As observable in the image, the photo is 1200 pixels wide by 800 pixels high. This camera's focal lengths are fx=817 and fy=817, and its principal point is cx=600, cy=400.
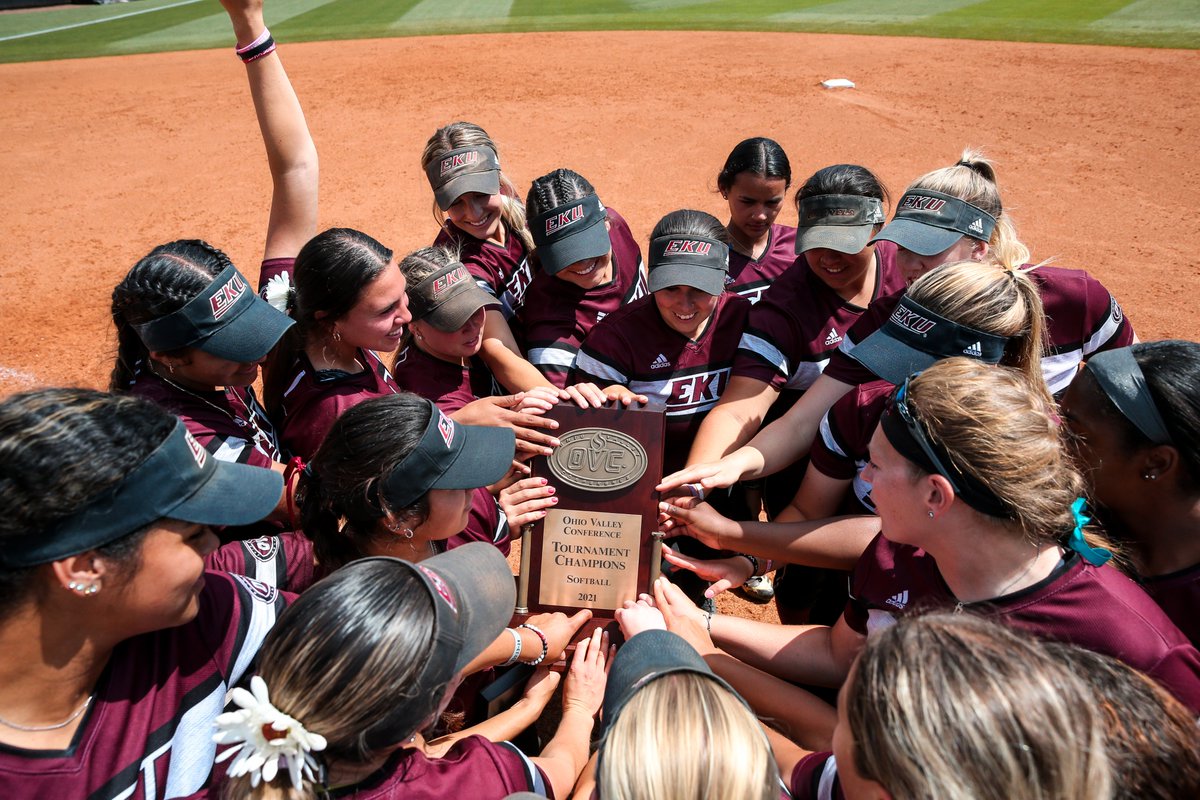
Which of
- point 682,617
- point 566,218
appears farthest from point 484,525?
point 566,218

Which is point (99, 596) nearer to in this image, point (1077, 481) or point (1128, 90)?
point (1077, 481)

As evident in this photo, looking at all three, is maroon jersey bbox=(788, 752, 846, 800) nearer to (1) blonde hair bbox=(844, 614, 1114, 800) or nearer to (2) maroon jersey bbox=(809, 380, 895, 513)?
(1) blonde hair bbox=(844, 614, 1114, 800)

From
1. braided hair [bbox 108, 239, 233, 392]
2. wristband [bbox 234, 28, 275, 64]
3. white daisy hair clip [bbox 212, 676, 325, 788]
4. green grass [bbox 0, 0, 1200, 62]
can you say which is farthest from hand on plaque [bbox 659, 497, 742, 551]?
green grass [bbox 0, 0, 1200, 62]

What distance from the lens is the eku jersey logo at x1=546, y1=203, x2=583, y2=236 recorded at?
4.28 meters

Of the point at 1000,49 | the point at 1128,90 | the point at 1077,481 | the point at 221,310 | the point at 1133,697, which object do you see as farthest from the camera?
the point at 1000,49

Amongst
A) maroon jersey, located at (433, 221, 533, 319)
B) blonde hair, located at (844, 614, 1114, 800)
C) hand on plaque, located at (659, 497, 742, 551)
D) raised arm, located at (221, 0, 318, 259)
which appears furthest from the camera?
maroon jersey, located at (433, 221, 533, 319)

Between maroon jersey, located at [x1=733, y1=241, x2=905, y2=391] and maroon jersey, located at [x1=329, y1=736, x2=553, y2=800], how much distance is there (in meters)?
2.20

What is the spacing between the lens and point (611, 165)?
38.8 feet

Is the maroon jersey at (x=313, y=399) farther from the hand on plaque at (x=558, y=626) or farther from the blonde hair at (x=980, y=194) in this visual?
the blonde hair at (x=980, y=194)

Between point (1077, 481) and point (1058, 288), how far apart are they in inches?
61.5

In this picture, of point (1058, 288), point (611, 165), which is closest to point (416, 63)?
point (611, 165)

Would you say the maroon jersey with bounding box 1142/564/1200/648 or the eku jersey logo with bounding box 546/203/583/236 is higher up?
the eku jersey logo with bounding box 546/203/583/236

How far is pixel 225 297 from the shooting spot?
3133mm

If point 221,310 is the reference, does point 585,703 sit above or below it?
below
